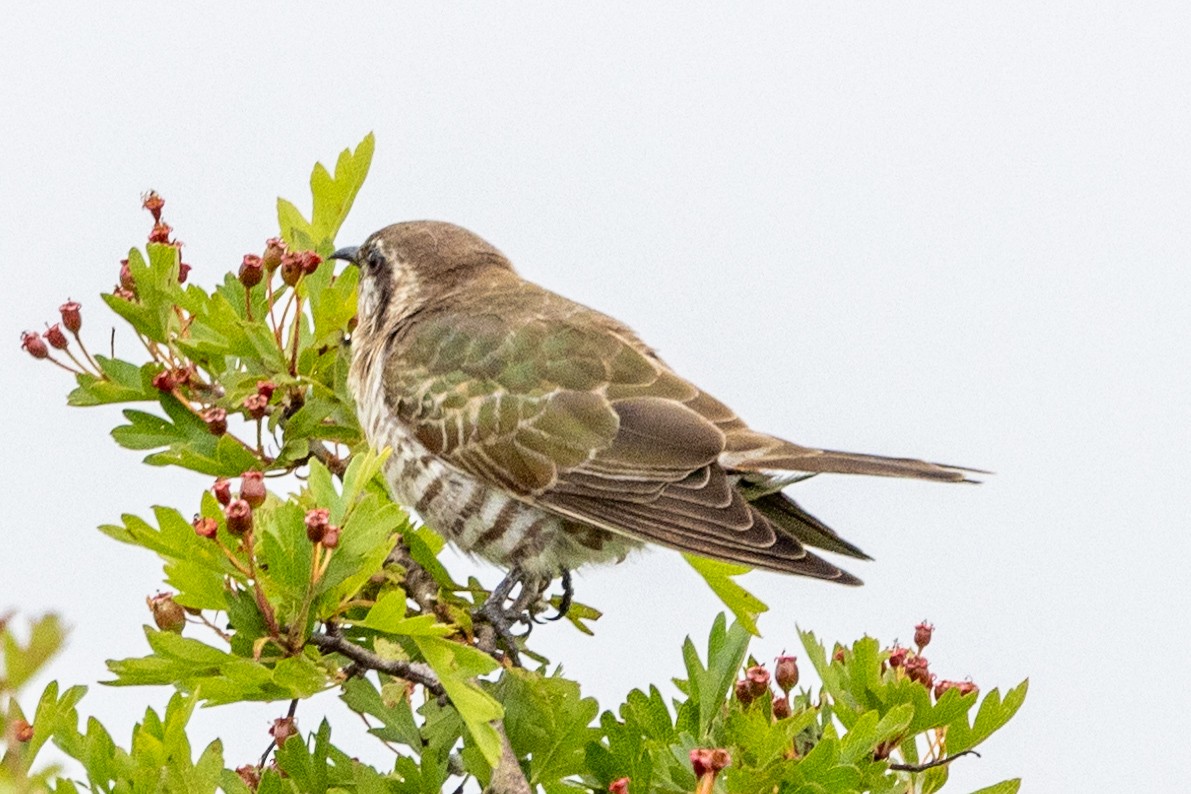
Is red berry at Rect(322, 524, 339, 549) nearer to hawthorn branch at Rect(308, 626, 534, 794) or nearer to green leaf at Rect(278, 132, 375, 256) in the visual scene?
hawthorn branch at Rect(308, 626, 534, 794)

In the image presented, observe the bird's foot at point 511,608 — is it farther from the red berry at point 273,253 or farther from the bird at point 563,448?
the red berry at point 273,253

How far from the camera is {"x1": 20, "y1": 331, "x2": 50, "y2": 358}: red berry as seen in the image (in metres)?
3.60

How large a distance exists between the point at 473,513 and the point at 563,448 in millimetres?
316

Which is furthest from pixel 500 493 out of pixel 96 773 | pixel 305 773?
pixel 96 773

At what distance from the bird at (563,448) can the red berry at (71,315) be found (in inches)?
35.7

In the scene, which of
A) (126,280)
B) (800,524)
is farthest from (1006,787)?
(126,280)

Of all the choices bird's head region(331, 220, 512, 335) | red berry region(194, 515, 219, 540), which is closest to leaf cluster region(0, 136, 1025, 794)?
red berry region(194, 515, 219, 540)

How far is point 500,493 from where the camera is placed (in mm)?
4324

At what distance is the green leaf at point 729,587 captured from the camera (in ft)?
12.2

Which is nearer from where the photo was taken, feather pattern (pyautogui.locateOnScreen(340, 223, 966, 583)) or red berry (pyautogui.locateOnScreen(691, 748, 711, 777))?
red berry (pyautogui.locateOnScreen(691, 748, 711, 777))

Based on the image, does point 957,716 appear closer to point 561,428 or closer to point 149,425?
point 561,428

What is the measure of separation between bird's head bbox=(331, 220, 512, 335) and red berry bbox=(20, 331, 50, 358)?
60.2 inches

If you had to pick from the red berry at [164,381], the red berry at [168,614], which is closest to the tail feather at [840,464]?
the red berry at [164,381]

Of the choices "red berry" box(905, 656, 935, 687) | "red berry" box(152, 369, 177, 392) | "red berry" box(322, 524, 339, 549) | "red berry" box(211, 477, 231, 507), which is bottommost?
"red berry" box(211, 477, 231, 507)
